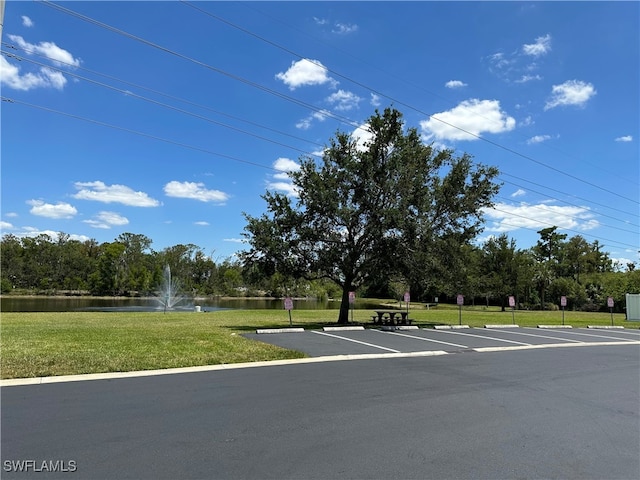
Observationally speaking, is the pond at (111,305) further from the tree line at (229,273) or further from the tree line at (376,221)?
the tree line at (376,221)

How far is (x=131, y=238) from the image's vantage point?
9981 centimetres

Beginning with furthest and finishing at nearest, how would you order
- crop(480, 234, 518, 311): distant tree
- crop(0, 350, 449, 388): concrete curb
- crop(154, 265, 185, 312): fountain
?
crop(480, 234, 518, 311): distant tree
crop(154, 265, 185, 312): fountain
crop(0, 350, 449, 388): concrete curb

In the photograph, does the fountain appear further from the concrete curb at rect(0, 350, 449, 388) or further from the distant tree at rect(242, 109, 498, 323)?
the concrete curb at rect(0, 350, 449, 388)

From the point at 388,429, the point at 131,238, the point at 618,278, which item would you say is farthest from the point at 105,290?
the point at 388,429

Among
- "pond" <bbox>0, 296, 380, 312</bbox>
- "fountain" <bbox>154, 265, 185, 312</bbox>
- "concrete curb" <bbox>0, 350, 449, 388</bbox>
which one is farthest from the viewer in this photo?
"fountain" <bbox>154, 265, 185, 312</bbox>

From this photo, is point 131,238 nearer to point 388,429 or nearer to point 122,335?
point 122,335

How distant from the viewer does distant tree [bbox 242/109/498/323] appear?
20.4 m

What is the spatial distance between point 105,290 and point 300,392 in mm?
94881

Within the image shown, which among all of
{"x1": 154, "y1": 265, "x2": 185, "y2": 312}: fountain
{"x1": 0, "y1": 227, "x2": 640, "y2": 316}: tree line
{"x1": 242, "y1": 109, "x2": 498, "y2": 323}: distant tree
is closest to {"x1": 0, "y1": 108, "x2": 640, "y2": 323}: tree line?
{"x1": 242, "y1": 109, "x2": 498, "y2": 323}: distant tree

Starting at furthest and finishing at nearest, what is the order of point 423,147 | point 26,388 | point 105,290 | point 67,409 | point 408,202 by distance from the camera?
point 105,290 < point 423,147 < point 408,202 < point 26,388 < point 67,409

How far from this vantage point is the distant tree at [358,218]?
66.9ft

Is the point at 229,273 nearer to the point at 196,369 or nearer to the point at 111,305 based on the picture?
the point at 111,305

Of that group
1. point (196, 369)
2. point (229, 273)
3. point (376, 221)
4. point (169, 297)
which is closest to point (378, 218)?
point (376, 221)

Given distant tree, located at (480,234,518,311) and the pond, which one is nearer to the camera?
the pond
